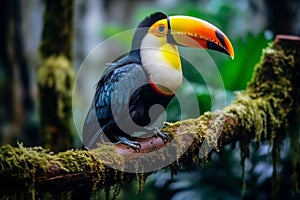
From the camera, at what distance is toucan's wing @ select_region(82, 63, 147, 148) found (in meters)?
2.29

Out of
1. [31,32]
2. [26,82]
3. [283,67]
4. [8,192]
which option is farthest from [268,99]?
[31,32]

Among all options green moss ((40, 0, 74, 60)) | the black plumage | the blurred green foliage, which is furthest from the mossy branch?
green moss ((40, 0, 74, 60))

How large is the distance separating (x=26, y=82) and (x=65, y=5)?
7.79 ft

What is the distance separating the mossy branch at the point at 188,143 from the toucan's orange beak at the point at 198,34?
366 millimetres

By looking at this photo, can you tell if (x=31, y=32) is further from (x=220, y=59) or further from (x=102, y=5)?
(x=220, y=59)

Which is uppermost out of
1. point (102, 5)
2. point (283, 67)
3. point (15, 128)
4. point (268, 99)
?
point (102, 5)

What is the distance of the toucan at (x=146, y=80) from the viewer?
2248mm

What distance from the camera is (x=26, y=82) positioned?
19.4 feet

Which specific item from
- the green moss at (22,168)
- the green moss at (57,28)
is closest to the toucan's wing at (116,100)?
the green moss at (22,168)

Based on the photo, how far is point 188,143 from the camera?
7.29 feet

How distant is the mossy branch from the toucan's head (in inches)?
10.2

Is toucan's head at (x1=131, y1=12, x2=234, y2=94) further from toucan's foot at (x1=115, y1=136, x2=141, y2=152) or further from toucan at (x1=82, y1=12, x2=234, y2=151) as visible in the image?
toucan's foot at (x1=115, y1=136, x2=141, y2=152)

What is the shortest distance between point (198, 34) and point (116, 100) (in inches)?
20.6

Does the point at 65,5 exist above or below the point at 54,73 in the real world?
above
